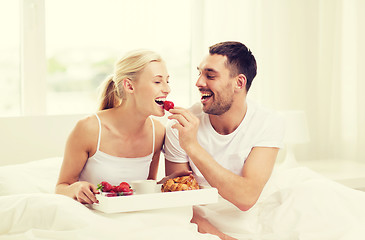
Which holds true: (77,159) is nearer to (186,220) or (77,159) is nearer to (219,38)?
(186,220)

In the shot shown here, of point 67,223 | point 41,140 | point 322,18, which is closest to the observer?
point 67,223

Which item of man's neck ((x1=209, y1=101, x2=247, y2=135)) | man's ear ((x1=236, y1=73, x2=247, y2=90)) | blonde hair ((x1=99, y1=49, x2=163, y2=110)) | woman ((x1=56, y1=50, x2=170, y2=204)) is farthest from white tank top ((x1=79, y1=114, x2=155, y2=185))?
man's ear ((x1=236, y1=73, x2=247, y2=90))

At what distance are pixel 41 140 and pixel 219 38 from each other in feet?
4.83

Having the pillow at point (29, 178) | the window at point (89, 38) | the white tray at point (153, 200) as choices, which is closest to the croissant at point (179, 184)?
the white tray at point (153, 200)

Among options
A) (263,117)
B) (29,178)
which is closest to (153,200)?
(263,117)

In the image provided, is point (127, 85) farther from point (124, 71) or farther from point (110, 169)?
point (110, 169)

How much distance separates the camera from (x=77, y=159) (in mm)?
2174

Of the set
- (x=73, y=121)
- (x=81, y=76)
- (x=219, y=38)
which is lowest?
(x=73, y=121)

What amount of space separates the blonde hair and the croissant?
0.50 meters

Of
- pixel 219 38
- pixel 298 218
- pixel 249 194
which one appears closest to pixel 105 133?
pixel 249 194

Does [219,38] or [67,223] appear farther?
[219,38]

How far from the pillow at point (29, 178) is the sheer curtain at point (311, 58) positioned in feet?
5.30

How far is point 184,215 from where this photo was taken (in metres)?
1.92

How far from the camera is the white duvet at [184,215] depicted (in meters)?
1.70
